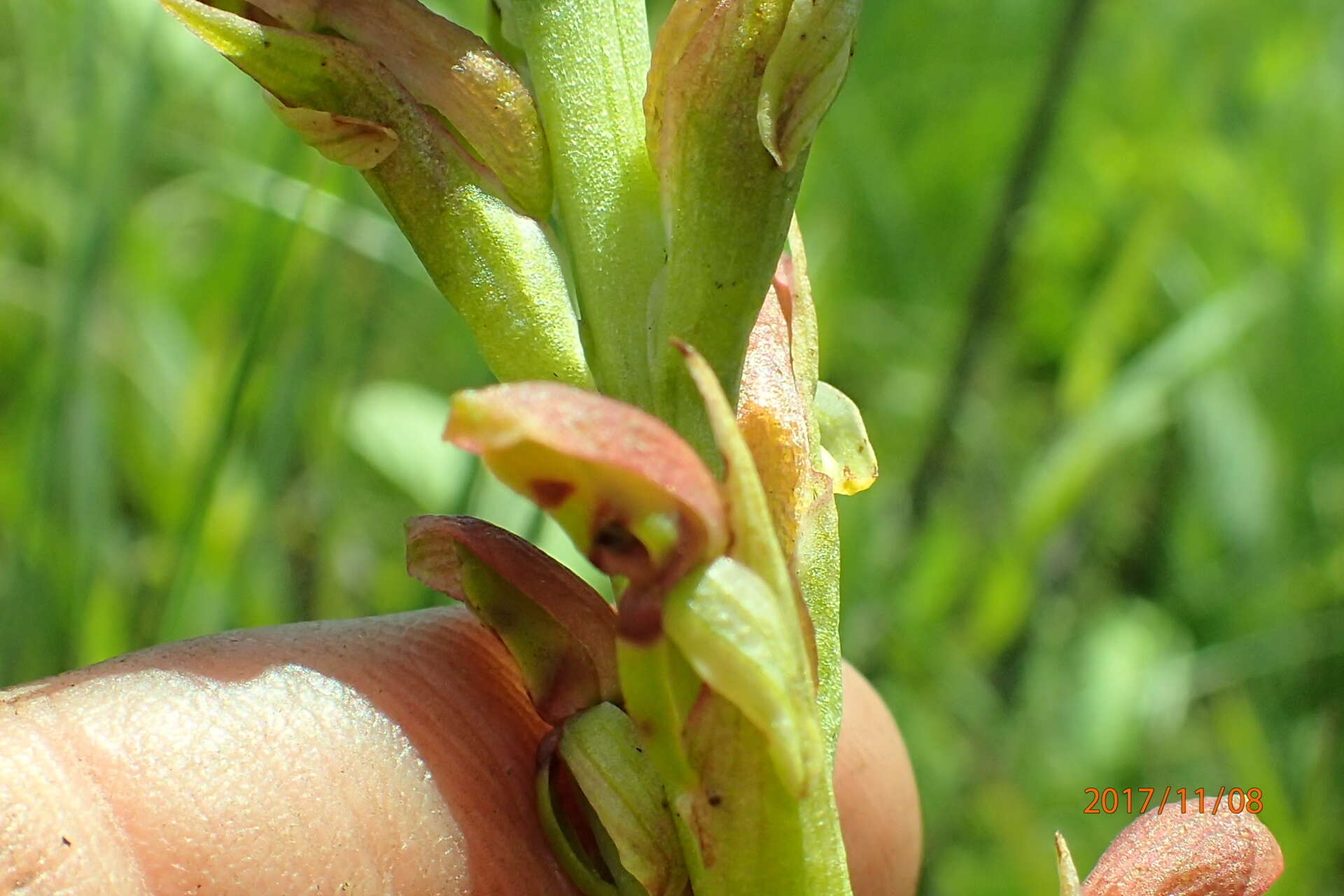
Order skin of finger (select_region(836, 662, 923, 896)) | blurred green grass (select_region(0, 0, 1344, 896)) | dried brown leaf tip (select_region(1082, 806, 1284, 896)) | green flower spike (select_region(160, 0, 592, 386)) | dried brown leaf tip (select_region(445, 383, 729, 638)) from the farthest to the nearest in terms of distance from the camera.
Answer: blurred green grass (select_region(0, 0, 1344, 896))
skin of finger (select_region(836, 662, 923, 896))
dried brown leaf tip (select_region(1082, 806, 1284, 896))
green flower spike (select_region(160, 0, 592, 386))
dried brown leaf tip (select_region(445, 383, 729, 638))

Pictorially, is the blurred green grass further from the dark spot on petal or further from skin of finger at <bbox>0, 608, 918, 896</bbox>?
the dark spot on petal

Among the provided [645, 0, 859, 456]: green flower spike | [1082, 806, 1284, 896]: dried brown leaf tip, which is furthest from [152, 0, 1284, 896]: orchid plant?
[1082, 806, 1284, 896]: dried brown leaf tip

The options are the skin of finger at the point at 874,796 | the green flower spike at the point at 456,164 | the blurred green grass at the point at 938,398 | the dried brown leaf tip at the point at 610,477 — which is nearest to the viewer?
the dried brown leaf tip at the point at 610,477

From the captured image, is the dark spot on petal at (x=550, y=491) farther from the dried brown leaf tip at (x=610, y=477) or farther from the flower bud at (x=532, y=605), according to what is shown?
the flower bud at (x=532, y=605)

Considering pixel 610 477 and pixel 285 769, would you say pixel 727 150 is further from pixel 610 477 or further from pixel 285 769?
pixel 285 769

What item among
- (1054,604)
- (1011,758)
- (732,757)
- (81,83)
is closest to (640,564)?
(732,757)
